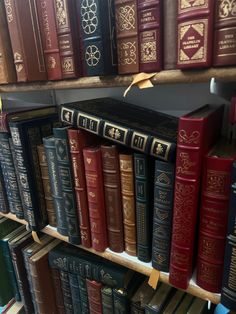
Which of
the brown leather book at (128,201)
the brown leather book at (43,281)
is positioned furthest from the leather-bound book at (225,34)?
the brown leather book at (43,281)

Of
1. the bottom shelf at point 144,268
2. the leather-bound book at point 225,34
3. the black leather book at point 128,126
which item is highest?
the leather-bound book at point 225,34

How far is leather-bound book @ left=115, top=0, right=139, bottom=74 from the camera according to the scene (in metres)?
0.45

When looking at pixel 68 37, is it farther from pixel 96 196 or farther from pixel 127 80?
pixel 96 196

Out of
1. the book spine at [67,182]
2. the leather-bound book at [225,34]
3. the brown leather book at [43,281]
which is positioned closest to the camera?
the leather-bound book at [225,34]

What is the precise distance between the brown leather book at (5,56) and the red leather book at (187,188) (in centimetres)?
45

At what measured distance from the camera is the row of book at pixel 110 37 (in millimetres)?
377

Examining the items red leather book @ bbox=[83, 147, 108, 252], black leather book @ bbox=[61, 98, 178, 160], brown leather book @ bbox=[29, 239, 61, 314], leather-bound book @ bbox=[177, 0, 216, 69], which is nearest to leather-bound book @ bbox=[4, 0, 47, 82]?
black leather book @ bbox=[61, 98, 178, 160]

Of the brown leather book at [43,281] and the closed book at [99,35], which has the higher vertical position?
the closed book at [99,35]

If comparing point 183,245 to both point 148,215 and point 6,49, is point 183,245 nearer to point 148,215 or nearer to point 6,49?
point 148,215

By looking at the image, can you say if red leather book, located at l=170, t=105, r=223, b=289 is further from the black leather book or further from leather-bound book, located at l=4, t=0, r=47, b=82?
leather-bound book, located at l=4, t=0, r=47, b=82

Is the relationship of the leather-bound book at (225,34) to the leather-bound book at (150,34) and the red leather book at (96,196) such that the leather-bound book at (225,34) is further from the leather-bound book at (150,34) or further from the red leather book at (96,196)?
the red leather book at (96,196)

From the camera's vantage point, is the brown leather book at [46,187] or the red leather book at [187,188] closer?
the red leather book at [187,188]

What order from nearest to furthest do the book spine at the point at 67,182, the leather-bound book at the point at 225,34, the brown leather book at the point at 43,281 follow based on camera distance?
the leather-bound book at the point at 225,34, the book spine at the point at 67,182, the brown leather book at the point at 43,281

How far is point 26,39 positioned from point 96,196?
395mm
